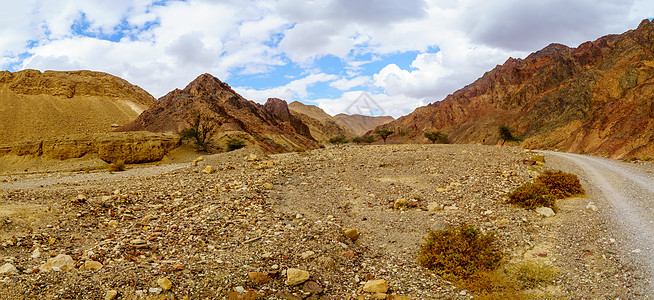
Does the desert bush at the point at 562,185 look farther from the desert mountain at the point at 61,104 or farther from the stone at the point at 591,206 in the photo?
the desert mountain at the point at 61,104

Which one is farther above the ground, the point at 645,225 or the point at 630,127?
the point at 630,127

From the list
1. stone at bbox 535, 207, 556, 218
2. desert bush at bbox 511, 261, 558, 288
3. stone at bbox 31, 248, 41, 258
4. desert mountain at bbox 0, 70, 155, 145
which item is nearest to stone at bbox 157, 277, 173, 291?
stone at bbox 31, 248, 41, 258

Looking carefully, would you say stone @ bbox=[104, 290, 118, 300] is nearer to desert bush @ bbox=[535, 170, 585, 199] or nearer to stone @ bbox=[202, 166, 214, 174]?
stone @ bbox=[202, 166, 214, 174]

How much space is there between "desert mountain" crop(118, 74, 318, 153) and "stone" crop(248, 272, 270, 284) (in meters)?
43.6

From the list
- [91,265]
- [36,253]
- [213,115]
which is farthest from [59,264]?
[213,115]

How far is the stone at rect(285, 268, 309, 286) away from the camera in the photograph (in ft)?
19.0

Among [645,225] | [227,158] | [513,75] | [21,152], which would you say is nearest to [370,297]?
[645,225]

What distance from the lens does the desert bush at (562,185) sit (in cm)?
1088

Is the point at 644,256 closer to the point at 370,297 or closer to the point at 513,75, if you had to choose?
the point at 370,297

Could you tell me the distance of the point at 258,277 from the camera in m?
5.68

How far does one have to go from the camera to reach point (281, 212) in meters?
9.55

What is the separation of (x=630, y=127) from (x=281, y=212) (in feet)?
143

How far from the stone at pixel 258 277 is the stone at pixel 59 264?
110 inches

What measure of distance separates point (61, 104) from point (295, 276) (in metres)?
76.9
